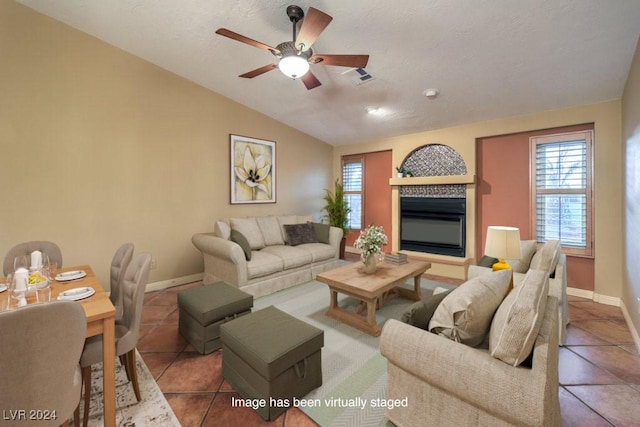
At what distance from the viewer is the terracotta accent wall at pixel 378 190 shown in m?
5.62

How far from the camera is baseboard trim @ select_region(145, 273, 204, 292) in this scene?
382 centimetres

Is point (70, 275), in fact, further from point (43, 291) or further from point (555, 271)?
point (555, 271)

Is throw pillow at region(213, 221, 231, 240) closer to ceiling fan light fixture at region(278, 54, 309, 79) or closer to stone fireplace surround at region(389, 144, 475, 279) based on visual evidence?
ceiling fan light fixture at region(278, 54, 309, 79)

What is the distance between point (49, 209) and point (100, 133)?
1.04 metres

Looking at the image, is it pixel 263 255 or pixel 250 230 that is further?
pixel 250 230

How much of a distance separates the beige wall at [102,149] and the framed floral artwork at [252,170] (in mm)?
145

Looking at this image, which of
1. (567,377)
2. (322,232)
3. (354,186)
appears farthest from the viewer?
(354,186)

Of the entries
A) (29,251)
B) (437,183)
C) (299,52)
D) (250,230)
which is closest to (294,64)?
(299,52)

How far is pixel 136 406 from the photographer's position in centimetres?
174

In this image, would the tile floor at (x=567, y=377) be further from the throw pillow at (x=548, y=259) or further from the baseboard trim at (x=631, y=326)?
the throw pillow at (x=548, y=259)

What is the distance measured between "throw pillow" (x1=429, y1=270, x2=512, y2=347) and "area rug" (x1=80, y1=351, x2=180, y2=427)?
162cm

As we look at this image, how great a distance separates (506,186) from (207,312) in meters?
4.41

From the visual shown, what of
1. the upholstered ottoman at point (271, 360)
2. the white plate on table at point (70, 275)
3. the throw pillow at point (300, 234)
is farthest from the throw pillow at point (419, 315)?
the throw pillow at point (300, 234)

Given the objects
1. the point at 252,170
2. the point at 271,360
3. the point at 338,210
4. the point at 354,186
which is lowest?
the point at 271,360
